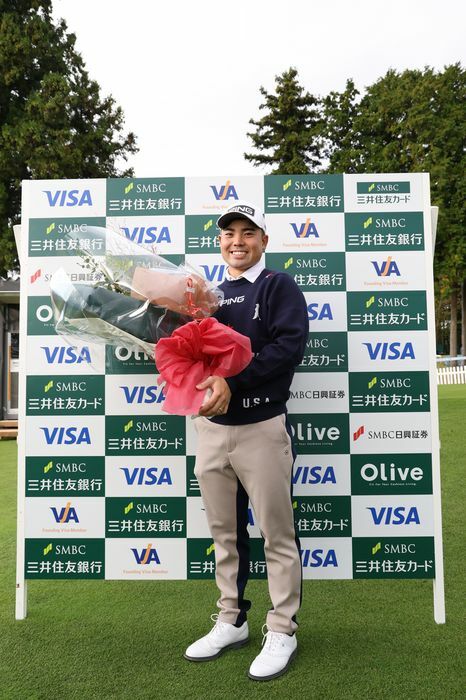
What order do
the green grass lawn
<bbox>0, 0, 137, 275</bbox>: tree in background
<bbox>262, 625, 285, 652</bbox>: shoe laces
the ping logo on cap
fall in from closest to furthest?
the green grass lawn → <bbox>262, 625, 285, 652</bbox>: shoe laces → the ping logo on cap → <bbox>0, 0, 137, 275</bbox>: tree in background

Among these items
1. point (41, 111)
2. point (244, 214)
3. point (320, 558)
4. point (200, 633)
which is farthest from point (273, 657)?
point (41, 111)

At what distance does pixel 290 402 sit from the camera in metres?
2.67

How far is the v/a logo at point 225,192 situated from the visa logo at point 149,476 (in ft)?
4.42

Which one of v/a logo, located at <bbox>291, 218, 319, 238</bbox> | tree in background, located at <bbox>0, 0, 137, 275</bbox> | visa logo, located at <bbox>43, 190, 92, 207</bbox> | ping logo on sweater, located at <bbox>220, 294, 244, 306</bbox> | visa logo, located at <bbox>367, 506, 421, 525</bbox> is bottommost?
visa logo, located at <bbox>367, 506, 421, 525</bbox>

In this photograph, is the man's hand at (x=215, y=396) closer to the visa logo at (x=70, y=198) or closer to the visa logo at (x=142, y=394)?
the visa logo at (x=142, y=394)

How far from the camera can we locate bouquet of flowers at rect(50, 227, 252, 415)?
187 cm

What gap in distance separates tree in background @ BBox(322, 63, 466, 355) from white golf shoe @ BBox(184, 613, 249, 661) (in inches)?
747

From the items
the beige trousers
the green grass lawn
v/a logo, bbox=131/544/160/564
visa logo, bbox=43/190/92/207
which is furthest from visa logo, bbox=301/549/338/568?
visa logo, bbox=43/190/92/207

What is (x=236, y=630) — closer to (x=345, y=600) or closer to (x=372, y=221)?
(x=345, y=600)

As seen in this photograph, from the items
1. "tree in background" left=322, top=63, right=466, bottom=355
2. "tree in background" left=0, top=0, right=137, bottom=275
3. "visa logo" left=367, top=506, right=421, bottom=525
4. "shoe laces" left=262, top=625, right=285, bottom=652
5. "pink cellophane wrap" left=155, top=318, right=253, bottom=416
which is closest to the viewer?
"pink cellophane wrap" left=155, top=318, right=253, bottom=416

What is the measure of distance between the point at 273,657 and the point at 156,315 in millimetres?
1366

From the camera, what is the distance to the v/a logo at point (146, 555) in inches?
106

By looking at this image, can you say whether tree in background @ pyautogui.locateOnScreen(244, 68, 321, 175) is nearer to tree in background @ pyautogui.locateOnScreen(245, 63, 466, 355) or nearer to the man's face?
tree in background @ pyautogui.locateOnScreen(245, 63, 466, 355)

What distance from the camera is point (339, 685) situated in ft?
6.50
